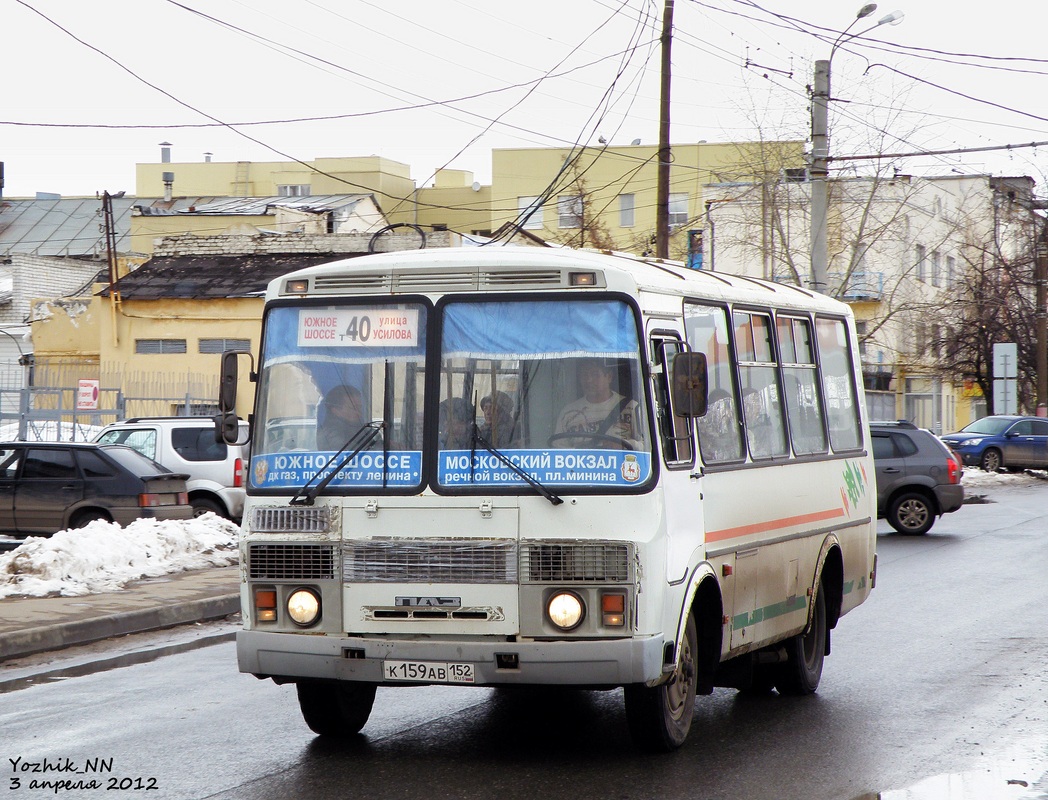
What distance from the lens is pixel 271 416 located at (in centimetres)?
730

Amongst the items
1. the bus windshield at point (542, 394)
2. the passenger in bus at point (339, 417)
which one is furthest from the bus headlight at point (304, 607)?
the bus windshield at point (542, 394)

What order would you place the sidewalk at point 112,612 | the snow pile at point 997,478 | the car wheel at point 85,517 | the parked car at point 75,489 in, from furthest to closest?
the snow pile at point 997,478 < the car wheel at point 85,517 < the parked car at point 75,489 < the sidewalk at point 112,612

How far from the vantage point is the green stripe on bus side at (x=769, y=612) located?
8.02m

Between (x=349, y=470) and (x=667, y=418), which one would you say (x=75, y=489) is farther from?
(x=667, y=418)

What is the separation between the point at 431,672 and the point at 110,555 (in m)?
9.05

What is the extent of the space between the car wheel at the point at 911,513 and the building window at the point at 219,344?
2183 cm

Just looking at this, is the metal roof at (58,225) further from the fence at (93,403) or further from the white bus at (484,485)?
the white bus at (484,485)

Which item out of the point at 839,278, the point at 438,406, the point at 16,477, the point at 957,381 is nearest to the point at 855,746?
the point at 438,406

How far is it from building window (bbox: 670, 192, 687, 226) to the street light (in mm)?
39098

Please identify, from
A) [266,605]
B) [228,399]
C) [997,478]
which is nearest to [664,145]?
[997,478]

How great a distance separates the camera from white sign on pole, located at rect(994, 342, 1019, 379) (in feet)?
128

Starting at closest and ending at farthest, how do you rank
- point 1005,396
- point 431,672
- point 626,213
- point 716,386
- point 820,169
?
point 431,672 < point 716,386 < point 820,169 < point 1005,396 < point 626,213

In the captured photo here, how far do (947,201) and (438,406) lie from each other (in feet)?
165

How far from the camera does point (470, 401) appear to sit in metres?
6.96
